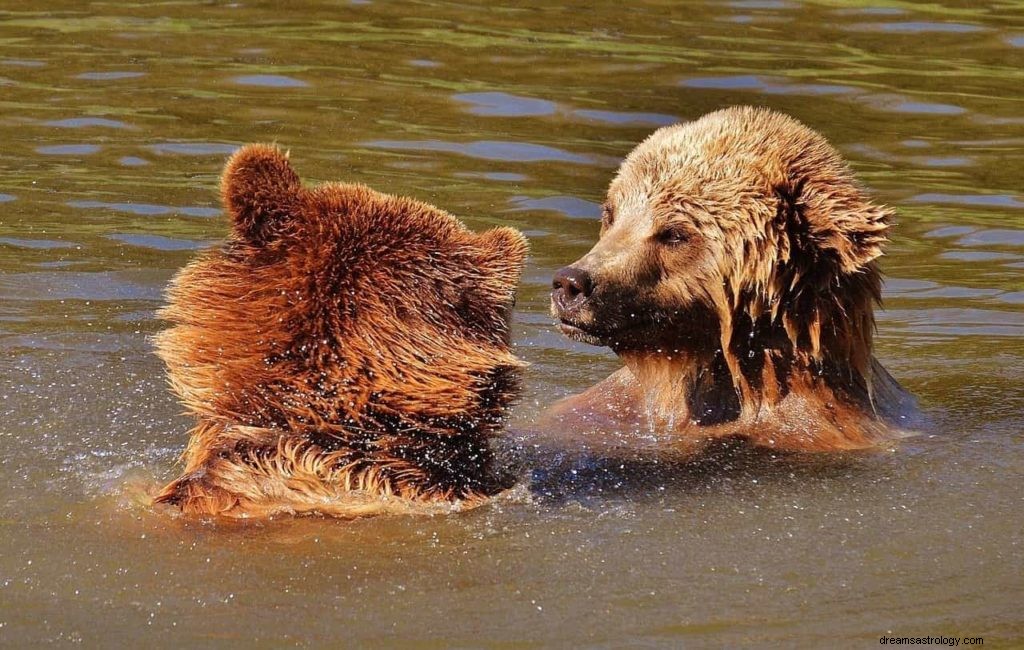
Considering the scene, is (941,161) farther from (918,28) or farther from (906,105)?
(918,28)

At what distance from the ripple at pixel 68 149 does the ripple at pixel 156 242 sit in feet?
5.42

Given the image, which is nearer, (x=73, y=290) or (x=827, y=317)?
(x=827, y=317)

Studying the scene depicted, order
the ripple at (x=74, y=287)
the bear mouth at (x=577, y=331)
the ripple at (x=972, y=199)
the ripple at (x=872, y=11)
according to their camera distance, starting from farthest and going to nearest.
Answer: the ripple at (x=872, y=11), the ripple at (x=972, y=199), the ripple at (x=74, y=287), the bear mouth at (x=577, y=331)

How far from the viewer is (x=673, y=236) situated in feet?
21.3

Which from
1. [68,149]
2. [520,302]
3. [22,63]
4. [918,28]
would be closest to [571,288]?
[520,302]

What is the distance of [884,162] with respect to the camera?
11938mm

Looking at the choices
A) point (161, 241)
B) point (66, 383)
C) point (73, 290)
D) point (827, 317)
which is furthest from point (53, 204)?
point (827, 317)

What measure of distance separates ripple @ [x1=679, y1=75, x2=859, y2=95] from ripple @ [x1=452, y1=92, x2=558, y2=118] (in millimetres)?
1264

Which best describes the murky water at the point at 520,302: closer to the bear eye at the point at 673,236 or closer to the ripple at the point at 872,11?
the ripple at the point at 872,11

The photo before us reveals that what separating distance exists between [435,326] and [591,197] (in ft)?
20.5

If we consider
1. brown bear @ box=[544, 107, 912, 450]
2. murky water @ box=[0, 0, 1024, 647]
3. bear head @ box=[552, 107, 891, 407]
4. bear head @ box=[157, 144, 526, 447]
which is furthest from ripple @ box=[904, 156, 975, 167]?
bear head @ box=[157, 144, 526, 447]

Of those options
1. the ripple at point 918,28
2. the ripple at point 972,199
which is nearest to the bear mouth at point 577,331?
the ripple at point 972,199

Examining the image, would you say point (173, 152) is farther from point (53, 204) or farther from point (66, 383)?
point (66, 383)

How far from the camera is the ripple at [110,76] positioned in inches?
513
